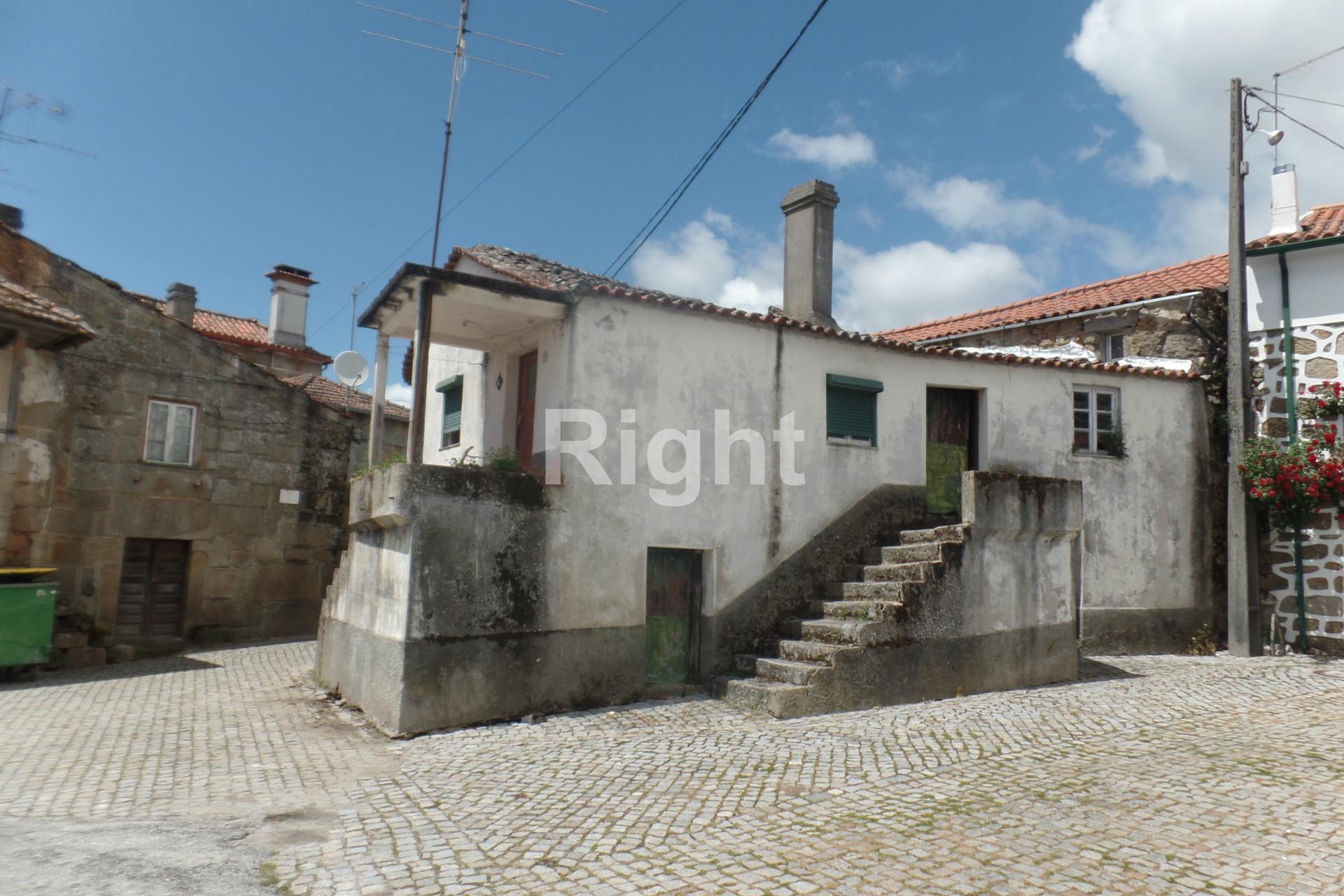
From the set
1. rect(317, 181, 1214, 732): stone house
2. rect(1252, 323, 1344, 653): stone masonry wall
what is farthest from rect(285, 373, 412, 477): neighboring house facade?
rect(1252, 323, 1344, 653): stone masonry wall

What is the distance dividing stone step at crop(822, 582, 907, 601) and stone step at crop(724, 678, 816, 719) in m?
1.51

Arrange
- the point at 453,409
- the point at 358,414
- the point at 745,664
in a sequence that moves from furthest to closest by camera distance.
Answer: the point at 358,414 < the point at 453,409 < the point at 745,664

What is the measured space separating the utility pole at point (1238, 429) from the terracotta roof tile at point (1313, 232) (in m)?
0.50

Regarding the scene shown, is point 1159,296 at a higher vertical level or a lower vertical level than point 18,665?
higher

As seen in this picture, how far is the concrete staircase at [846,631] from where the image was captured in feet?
28.9

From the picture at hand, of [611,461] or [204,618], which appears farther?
[204,618]

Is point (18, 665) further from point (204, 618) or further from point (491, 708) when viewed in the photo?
point (491, 708)

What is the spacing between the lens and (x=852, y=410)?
1120cm

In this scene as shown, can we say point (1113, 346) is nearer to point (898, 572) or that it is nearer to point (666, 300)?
point (898, 572)

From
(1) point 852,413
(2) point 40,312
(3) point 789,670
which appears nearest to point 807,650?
(3) point 789,670

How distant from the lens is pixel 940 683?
31.3 ft

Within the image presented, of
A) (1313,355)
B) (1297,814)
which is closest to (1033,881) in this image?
(1297,814)

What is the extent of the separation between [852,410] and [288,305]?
16.6 metres

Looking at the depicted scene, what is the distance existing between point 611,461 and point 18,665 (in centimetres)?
766
